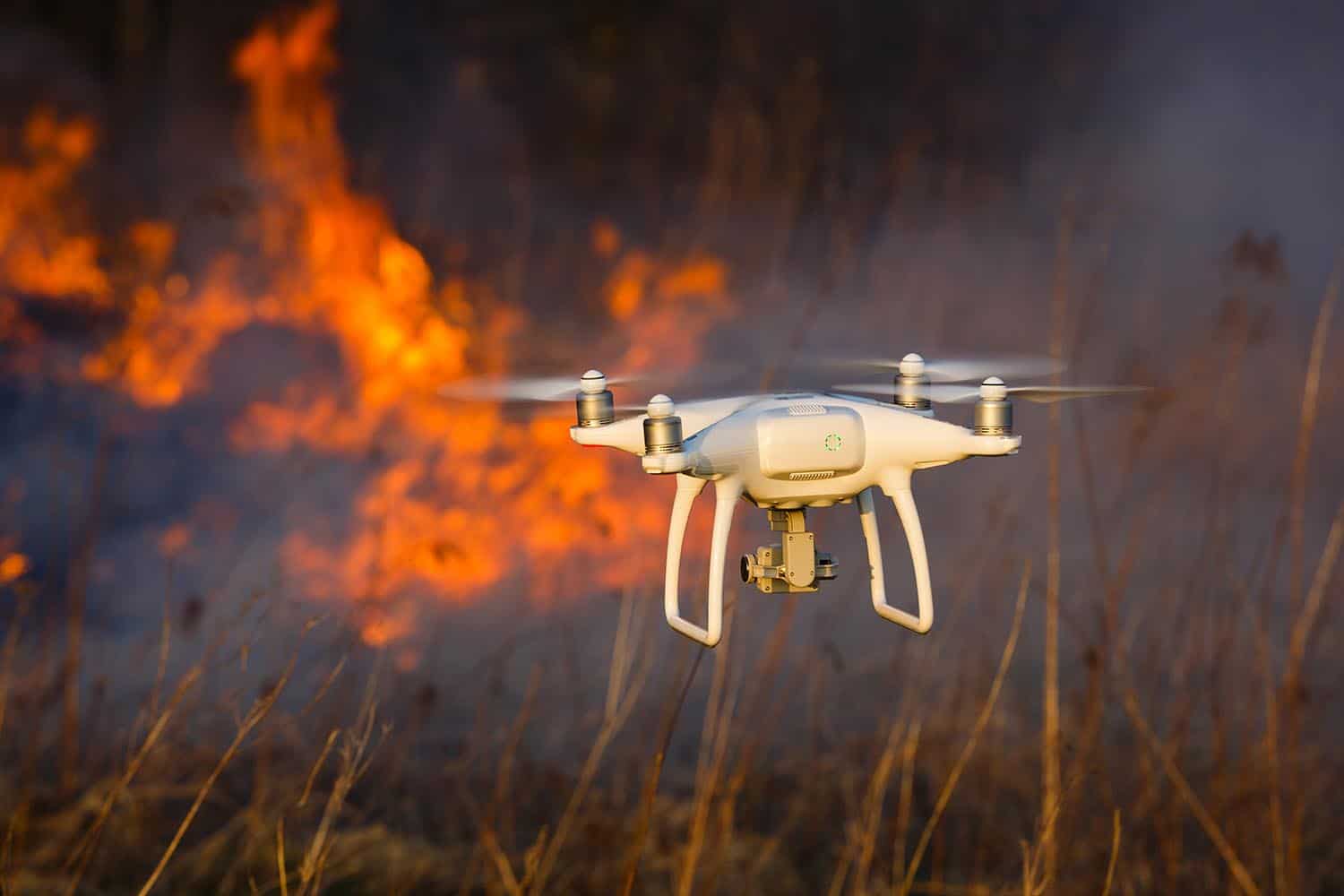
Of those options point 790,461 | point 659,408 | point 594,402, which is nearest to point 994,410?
point 790,461

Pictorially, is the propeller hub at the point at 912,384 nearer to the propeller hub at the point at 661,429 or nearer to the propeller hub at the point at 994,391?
the propeller hub at the point at 994,391

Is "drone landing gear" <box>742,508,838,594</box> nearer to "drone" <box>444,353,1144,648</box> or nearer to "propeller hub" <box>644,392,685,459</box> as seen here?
"drone" <box>444,353,1144,648</box>

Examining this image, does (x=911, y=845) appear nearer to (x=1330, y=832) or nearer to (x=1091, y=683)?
(x=1330, y=832)

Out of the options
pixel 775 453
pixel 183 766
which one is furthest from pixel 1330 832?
pixel 775 453

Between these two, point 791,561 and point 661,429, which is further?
point 791,561

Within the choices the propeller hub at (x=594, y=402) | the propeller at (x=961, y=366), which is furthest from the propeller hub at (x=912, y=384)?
the propeller hub at (x=594, y=402)

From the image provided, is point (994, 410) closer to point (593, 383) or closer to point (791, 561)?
point (791, 561)

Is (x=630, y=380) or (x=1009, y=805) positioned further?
(x=1009, y=805)
